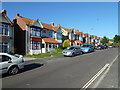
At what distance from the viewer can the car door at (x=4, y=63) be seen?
22.7ft

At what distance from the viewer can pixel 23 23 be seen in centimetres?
2616

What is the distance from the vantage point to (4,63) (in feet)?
23.2

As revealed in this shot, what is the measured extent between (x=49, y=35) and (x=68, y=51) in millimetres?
15674

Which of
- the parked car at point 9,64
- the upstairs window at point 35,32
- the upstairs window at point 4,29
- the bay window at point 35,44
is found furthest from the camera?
the upstairs window at point 35,32

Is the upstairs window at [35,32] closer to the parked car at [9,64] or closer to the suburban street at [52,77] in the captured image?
the suburban street at [52,77]

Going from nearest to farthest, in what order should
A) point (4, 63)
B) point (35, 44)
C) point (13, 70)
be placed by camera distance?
point (4, 63) → point (13, 70) → point (35, 44)

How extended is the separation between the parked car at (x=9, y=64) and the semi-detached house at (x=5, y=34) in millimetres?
13738

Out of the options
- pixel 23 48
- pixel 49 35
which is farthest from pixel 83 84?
pixel 49 35

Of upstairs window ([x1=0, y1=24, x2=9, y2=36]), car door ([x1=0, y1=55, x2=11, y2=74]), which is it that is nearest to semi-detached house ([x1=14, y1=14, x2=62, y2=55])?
upstairs window ([x1=0, y1=24, x2=9, y2=36])

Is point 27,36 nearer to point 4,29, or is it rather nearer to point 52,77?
point 4,29

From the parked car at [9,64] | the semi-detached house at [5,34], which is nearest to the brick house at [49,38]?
the semi-detached house at [5,34]

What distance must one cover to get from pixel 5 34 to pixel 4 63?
50.8 ft

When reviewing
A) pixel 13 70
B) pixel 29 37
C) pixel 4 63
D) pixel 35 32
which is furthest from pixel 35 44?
pixel 4 63

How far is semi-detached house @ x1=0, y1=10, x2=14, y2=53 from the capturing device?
20.0 metres
